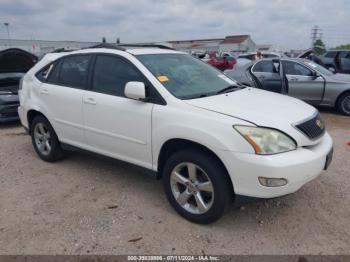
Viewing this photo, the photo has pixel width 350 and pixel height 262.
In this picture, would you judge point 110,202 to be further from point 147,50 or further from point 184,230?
point 147,50

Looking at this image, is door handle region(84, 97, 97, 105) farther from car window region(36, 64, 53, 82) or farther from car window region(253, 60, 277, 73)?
car window region(253, 60, 277, 73)

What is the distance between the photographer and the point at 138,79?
3.80 metres

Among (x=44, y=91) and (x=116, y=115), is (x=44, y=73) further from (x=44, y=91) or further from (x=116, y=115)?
(x=116, y=115)

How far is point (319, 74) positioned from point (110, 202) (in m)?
7.11

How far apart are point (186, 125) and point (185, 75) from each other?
955 mm

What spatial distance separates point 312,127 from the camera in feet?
11.0

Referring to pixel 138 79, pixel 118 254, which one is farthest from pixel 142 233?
pixel 138 79

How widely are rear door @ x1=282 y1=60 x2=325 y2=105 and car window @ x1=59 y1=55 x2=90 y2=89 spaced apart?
248 inches

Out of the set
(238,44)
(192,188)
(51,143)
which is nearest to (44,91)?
(51,143)

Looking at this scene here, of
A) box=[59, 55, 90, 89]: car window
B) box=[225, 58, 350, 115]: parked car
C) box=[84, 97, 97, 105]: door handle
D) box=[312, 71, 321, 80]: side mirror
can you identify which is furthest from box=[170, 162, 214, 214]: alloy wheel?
box=[312, 71, 321, 80]: side mirror

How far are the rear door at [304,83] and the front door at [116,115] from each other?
6.37 m

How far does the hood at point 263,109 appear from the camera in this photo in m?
3.10

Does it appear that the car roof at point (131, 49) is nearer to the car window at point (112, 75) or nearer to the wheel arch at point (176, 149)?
the car window at point (112, 75)

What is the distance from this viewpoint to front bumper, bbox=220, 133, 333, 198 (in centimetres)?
290
